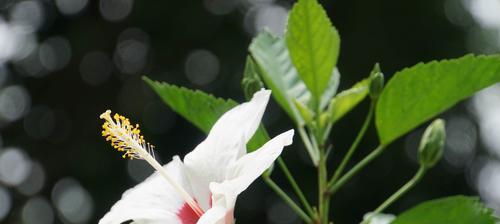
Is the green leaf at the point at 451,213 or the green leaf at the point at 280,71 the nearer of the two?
the green leaf at the point at 451,213

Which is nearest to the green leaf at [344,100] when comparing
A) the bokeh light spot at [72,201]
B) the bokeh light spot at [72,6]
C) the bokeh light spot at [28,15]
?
the bokeh light spot at [72,201]

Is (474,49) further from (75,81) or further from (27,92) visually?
(27,92)

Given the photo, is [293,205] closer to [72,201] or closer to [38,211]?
[72,201]

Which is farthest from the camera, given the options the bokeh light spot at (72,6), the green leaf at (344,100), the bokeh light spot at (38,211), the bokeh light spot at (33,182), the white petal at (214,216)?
the bokeh light spot at (72,6)

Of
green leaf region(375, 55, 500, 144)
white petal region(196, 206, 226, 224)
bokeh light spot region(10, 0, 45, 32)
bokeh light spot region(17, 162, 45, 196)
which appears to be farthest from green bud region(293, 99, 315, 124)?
bokeh light spot region(10, 0, 45, 32)

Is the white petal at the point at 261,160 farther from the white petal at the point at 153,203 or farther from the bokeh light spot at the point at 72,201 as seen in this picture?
the bokeh light spot at the point at 72,201

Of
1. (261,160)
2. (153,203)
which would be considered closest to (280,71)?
(153,203)

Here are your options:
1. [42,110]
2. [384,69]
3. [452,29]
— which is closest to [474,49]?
[452,29]
